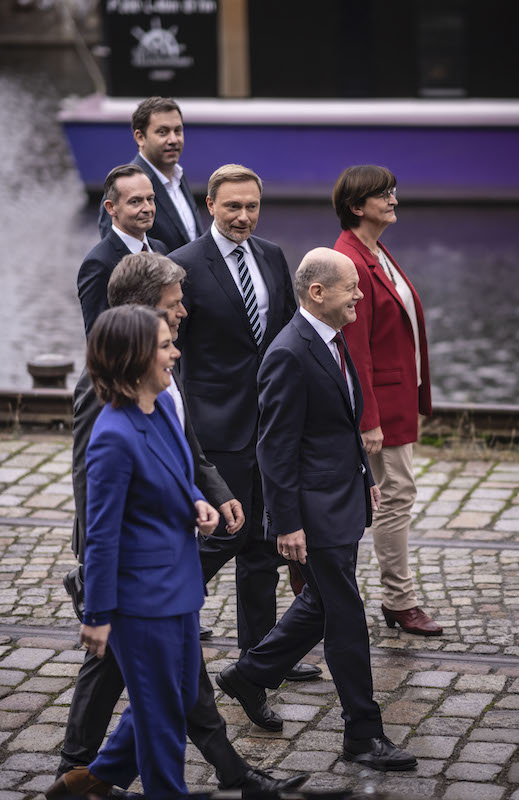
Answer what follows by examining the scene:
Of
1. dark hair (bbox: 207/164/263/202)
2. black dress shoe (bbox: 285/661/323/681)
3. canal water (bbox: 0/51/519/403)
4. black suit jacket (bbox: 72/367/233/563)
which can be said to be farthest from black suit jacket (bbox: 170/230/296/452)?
canal water (bbox: 0/51/519/403)

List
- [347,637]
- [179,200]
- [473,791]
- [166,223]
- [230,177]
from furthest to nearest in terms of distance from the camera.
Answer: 1. [179,200]
2. [166,223]
3. [230,177]
4. [347,637]
5. [473,791]

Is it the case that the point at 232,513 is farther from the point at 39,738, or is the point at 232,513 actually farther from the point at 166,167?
the point at 166,167

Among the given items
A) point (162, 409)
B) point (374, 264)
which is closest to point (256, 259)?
point (374, 264)

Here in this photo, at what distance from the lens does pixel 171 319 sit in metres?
4.46

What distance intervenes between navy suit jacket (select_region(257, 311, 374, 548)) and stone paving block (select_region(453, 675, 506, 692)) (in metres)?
0.98

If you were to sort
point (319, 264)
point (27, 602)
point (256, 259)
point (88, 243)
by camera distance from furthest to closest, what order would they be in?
point (88, 243), point (27, 602), point (256, 259), point (319, 264)

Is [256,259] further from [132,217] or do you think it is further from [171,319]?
[171,319]

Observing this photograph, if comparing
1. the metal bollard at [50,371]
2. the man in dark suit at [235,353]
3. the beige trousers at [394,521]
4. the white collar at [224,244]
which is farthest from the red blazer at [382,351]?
the metal bollard at [50,371]

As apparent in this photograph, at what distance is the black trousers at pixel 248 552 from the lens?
5359mm

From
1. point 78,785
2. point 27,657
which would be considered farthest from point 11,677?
point 78,785

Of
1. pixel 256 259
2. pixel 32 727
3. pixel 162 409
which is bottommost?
pixel 32 727

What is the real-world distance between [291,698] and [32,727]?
1024 millimetres

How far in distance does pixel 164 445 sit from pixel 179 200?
3004 millimetres

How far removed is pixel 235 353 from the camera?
549 cm
